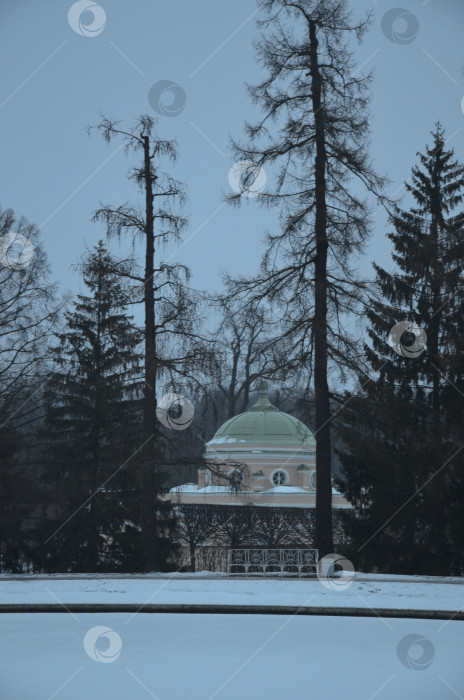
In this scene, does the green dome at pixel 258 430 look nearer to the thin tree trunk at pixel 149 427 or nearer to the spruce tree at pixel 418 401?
the spruce tree at pixel 418 401

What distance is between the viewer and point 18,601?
668 inches

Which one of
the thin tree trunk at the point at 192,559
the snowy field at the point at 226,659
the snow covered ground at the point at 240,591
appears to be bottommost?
the thin tree trunk at the point at 192,559

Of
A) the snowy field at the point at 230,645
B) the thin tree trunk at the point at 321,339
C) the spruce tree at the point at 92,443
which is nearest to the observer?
the snowy field at the point at 230,645

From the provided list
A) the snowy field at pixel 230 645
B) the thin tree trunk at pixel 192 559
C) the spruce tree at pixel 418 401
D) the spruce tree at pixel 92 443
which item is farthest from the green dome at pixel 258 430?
the snowy field at pixel 230 645

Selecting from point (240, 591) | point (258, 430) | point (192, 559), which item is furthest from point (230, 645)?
point (258, 430)

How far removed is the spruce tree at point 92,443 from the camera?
27.6 m

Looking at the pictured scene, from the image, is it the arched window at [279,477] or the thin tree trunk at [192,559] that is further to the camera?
the arched window at [279,477]

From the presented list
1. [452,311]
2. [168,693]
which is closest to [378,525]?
[452,311]

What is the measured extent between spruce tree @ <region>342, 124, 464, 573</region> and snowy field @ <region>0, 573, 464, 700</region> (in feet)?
Answer: 17.8

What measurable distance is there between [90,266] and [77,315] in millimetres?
9564

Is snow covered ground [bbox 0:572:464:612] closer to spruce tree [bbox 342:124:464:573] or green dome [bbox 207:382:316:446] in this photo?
spruce tree [bbox 342:124:464:573]

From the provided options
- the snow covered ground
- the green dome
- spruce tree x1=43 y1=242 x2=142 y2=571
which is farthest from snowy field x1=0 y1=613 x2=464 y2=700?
the green dome

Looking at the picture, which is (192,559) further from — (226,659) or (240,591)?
(226,659)

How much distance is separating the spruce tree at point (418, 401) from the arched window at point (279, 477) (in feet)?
85.7
